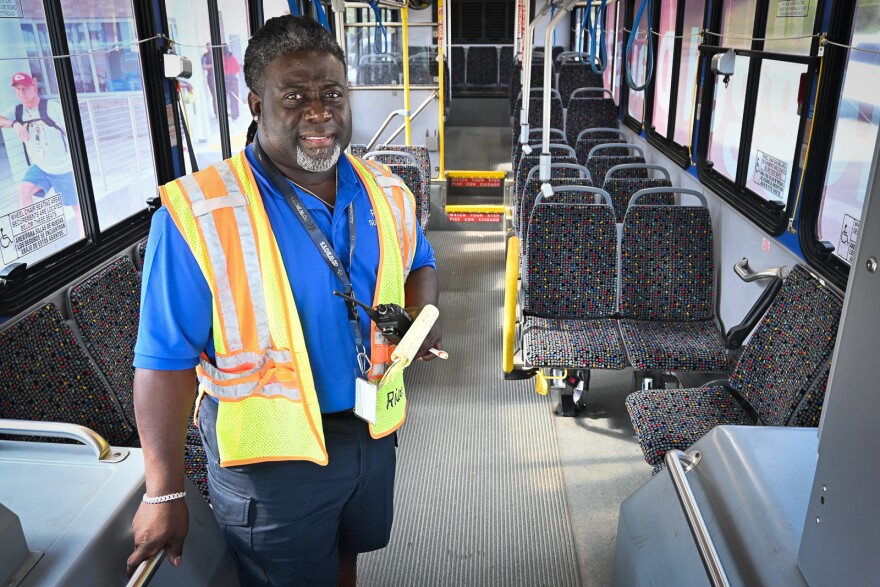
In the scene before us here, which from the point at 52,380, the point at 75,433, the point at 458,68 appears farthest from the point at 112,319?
→ the point at 458,68

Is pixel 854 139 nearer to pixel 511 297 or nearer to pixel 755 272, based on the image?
pixel 755 272

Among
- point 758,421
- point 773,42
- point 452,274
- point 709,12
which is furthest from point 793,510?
point 452,274

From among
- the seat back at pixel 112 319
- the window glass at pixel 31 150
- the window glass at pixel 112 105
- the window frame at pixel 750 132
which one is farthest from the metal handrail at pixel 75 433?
the window frame at pixel 750 132

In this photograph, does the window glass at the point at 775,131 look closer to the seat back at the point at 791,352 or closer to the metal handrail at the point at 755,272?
the metal handrail at the point at 755,272

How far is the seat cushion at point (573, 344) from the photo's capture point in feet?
11.5

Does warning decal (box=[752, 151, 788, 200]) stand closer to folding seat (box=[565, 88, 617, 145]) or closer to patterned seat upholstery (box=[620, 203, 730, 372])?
patterned seat upholstery (box=[620, 203, 730, 372])

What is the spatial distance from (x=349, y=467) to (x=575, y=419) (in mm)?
2477

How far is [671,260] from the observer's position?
3.95m

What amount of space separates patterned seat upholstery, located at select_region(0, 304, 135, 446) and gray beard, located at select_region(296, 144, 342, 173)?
1.60 metres

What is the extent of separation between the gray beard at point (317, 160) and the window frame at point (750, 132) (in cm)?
262

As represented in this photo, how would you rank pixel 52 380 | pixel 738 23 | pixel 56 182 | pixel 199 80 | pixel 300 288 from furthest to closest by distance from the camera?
1. pixel 199 80
2. pixel 738 23
3. pixel 56 182
4. pixel 52 380
5. pixel 300 288

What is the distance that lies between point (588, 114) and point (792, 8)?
547 centimetres

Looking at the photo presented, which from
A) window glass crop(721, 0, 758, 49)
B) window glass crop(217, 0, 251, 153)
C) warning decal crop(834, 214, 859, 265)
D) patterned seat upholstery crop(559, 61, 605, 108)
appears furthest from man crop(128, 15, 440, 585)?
patterned seat upholstery crop(559, 61, 605, 108)

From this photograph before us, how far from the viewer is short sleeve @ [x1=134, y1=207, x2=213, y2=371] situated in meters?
1.41
